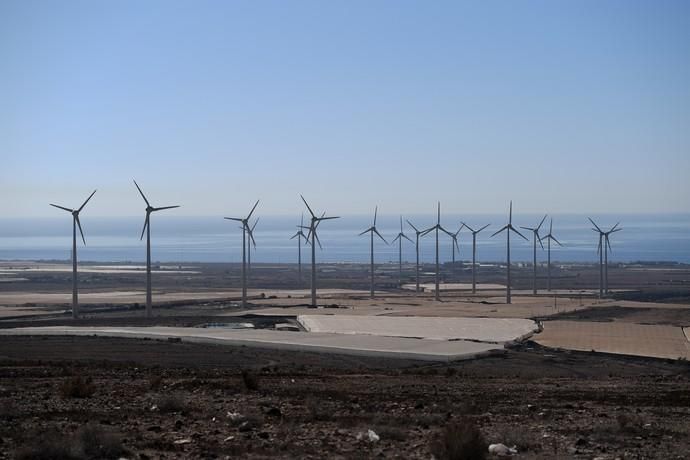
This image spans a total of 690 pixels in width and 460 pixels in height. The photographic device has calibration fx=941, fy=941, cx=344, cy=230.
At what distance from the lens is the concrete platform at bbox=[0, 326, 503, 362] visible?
4172 centimetres

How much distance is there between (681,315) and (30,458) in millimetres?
70147

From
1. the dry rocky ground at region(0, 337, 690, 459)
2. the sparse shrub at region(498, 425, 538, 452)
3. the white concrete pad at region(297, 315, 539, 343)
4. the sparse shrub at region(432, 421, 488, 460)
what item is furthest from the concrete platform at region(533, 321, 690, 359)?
the sparse shrub at region(432, 421, 488, 460)

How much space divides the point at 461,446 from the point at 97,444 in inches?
197

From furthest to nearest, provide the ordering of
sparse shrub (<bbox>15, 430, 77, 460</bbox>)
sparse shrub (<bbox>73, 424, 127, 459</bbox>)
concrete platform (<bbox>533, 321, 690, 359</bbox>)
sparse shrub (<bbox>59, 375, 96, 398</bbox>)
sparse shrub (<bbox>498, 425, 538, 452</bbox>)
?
concrete platform (<bbox>533, 321, 690, 359</bbox>) < sparse shrub (<bbox>59, 375, 96, 398</bbox>) < sparse shrub (<bbox>498, 425, 538, 452</bbox>) < sparse shrub (<bbox>73, 424, 127, 459</bbox>) < sparse shrub (<bbox>15, 430, 77, 460</bbox>)

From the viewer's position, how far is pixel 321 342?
4612 centimetres

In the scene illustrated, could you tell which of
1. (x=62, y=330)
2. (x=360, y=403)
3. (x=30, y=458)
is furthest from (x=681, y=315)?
(x=30, y=458)

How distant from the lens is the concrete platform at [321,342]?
41719 mm

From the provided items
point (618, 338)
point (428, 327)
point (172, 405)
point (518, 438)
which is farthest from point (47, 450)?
point (428, 327)

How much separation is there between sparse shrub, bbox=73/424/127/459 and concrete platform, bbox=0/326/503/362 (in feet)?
89.9

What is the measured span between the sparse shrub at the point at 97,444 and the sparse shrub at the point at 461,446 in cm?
434

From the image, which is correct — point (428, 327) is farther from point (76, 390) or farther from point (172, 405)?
point (172, 405)

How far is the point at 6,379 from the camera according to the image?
2472 centimetres

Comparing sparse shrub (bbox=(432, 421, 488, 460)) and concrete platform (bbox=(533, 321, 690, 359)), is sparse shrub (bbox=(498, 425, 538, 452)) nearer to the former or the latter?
sparse shrub (bbox=(432, 421, 488, 460))

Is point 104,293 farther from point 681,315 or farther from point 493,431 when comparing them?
Answer: point 493,431
